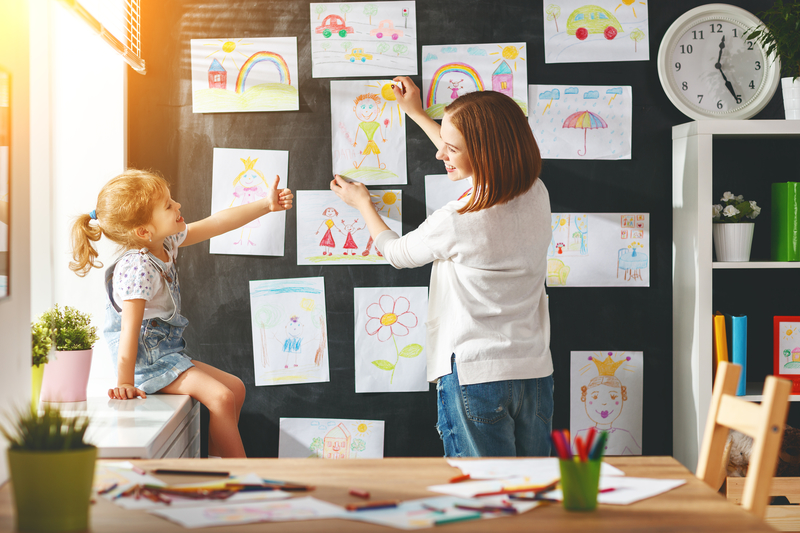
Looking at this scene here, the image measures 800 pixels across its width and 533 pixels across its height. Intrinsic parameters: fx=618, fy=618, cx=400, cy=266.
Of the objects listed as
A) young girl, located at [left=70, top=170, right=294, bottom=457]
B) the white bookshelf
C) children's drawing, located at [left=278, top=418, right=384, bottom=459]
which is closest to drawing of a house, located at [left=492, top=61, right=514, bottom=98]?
the white bookshelf

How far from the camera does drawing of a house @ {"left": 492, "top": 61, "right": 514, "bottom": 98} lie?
220 centimetres

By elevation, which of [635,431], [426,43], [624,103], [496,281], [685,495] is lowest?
[635,431]

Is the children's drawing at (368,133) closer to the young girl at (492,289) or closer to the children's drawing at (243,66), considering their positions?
the children's drawing at (243,66)

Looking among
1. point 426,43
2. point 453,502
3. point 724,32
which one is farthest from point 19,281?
point 724,32

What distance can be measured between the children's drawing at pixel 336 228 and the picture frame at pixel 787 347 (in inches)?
53.1

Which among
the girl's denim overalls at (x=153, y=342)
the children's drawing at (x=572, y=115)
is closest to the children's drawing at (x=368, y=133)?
the children's drawing at (x=572, y=115)

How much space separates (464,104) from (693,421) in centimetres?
132

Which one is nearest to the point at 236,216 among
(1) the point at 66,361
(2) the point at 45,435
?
(1) the point at 66,361

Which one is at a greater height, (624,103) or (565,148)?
(624,103)

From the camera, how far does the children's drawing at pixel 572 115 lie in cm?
220

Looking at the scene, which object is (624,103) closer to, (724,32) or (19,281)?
(724,32)

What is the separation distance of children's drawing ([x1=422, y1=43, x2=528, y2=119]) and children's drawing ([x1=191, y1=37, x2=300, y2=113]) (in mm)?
490

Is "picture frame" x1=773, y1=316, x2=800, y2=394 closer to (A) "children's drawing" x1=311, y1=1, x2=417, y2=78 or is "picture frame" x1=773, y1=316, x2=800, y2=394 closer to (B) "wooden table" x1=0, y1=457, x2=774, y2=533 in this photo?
(B) "wooden table" x1=0, y1=457, x2=774, y2=533

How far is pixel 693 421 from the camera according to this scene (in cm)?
208
